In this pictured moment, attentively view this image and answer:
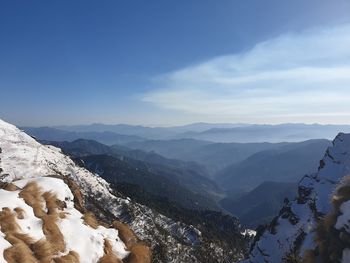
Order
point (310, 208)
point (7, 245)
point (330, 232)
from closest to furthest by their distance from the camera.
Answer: point (330, 232), point (7, 245), point (310, 208)

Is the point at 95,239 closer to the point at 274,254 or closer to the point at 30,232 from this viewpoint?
the point at 30,232

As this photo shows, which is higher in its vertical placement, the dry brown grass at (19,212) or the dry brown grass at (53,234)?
the dry brown grass at (19,212)

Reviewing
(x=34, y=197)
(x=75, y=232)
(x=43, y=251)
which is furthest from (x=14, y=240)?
(x=34, y=197)

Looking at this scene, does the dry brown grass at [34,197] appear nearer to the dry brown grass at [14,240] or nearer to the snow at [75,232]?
the snow at [75,232]

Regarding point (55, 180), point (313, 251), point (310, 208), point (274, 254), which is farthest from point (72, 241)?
point (310, 208)

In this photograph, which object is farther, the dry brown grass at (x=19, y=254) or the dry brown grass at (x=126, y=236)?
the dry brown grass at (x=126, y=236)

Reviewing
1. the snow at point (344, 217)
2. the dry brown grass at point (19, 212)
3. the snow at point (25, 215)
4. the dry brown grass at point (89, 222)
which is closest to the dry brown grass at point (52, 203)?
the snow at point (25, 215)
